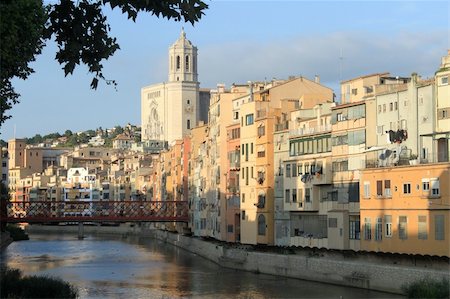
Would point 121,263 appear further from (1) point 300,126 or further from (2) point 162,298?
(2) point 162,298

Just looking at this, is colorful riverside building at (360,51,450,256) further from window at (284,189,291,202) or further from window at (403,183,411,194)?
window at (284,189,291,202)

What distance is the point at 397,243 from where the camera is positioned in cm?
4694

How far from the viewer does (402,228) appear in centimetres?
4681

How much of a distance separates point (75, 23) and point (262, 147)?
51.2 m

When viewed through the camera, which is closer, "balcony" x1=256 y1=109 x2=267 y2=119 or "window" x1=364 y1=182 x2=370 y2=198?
"window" x1=364 y1=182 x2=370 y2=198

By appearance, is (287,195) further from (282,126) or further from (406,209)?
(406,209)

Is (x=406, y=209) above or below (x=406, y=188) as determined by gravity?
below

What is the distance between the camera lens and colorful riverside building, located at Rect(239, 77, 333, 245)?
6494cm

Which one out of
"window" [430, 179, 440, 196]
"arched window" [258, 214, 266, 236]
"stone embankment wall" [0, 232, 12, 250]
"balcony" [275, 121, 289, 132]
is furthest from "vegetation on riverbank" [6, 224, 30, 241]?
"window" [430, 179, 440, 196]

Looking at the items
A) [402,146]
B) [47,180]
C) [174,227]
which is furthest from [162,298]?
[47,180]

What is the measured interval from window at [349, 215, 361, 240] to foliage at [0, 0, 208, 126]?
37487mm

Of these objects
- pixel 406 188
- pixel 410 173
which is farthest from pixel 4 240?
pixel 410 173

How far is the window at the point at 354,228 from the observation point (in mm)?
52281

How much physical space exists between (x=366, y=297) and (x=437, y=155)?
32.8 feet
